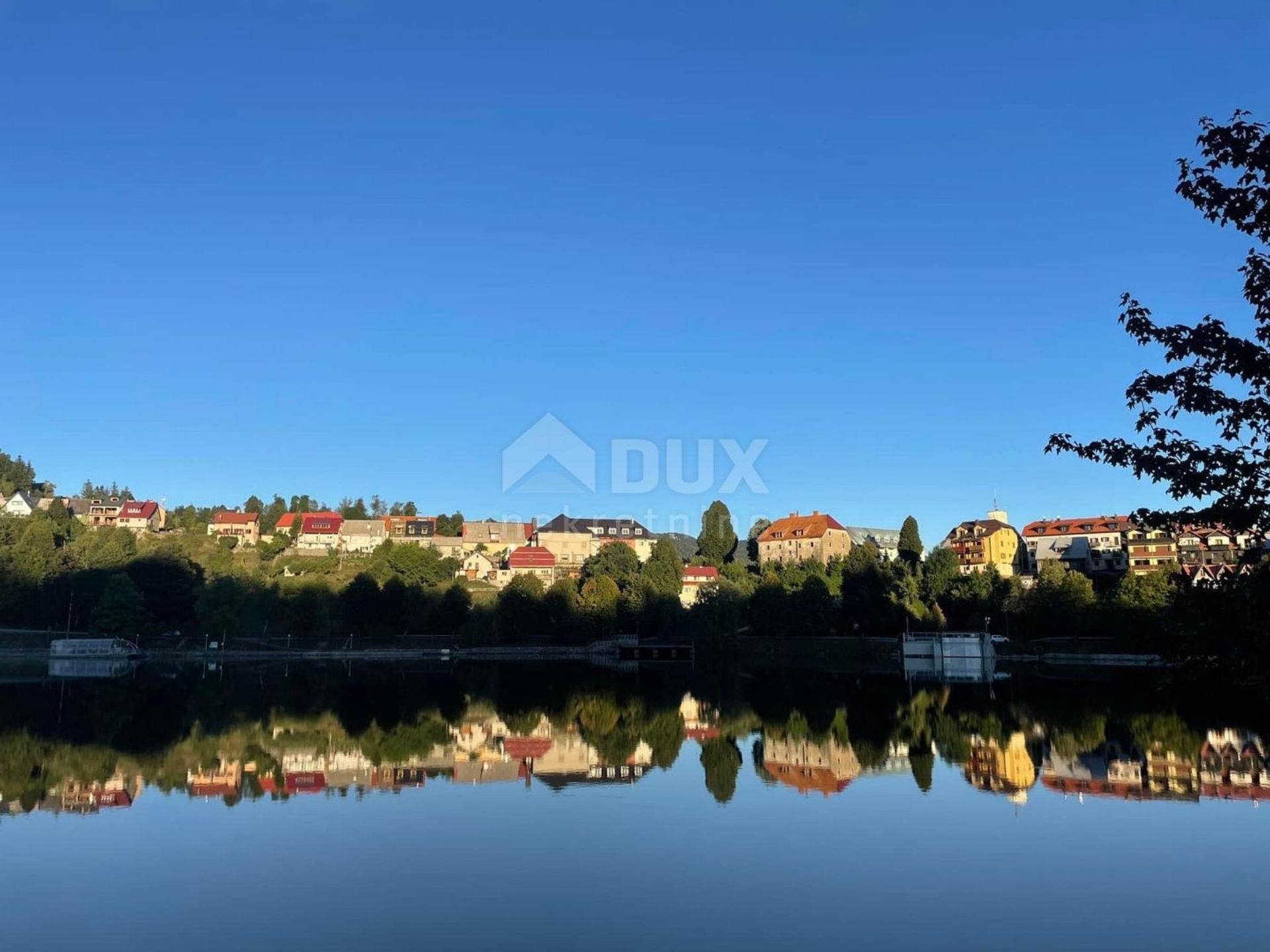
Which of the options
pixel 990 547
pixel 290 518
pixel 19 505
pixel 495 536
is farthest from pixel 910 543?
pixel 19 505

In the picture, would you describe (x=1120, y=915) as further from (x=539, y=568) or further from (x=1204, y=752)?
(x=539, y=568)

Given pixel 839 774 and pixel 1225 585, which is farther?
pixel 839 774

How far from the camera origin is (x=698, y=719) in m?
35.8

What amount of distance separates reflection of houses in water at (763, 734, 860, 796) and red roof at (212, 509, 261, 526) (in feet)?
347

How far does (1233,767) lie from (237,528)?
11672 cm

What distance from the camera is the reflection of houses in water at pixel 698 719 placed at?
1243 inches

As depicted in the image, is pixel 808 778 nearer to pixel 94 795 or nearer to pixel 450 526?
pixel 94 795

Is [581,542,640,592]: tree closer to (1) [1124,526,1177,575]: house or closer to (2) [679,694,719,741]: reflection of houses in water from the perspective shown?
(2) [679,694,719,741]: reflection of houses in water

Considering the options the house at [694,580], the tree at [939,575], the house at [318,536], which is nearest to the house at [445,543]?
the house at [318,536]

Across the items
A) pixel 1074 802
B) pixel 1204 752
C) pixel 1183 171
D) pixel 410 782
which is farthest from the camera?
pixel 1204 752

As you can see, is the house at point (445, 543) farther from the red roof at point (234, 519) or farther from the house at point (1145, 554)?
the house at point (1145, 554)

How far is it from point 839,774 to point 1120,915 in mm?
11259

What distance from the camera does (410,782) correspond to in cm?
2233

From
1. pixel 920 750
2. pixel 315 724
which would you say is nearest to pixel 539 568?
pixel 315 724
